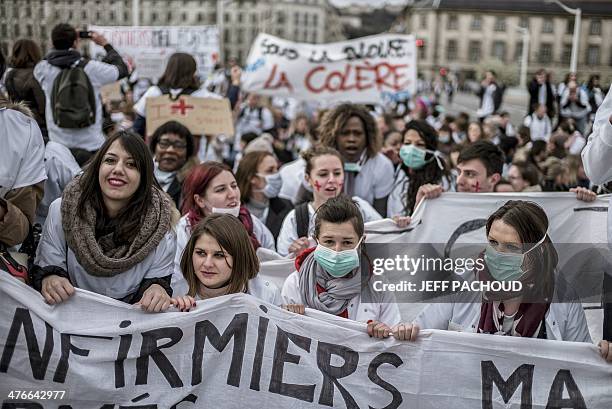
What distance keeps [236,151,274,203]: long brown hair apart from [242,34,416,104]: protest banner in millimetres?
3741

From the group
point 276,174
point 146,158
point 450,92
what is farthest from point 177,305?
point 450,92

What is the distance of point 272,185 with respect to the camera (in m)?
6.18

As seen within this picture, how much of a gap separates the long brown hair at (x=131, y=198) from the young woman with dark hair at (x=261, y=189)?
2.35 meters

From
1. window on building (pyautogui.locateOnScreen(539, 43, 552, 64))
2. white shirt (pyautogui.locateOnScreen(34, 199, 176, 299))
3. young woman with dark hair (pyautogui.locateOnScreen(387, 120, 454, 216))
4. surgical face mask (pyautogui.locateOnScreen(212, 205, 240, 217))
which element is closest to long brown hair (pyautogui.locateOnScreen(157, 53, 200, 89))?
young woman with dark hair (pyautogui.locateOnScreen(387, 120, 454, 216))

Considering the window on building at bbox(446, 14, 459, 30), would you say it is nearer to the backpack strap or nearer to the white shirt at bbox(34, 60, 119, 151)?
the white shirt at bbox(34, 60, 119, 151)

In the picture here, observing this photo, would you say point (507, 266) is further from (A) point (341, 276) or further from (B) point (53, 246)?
(B) point (53, 246)

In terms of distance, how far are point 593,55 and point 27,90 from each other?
457 centimetres

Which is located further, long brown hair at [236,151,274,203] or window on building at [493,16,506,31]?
window on building at [493,16,506,31]

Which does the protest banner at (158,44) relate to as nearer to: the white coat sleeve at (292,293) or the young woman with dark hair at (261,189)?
the young woman with dark hair at (261,189)

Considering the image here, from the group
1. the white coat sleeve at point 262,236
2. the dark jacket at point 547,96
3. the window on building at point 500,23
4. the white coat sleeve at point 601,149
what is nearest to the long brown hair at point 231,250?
the white coat sleeve at point 262,236

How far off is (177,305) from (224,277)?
294 millimetres

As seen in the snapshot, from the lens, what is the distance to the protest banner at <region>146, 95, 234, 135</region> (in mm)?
7301

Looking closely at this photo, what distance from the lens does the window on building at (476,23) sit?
13.8 metres

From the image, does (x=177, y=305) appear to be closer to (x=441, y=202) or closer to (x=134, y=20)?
(x=441, y=202)
